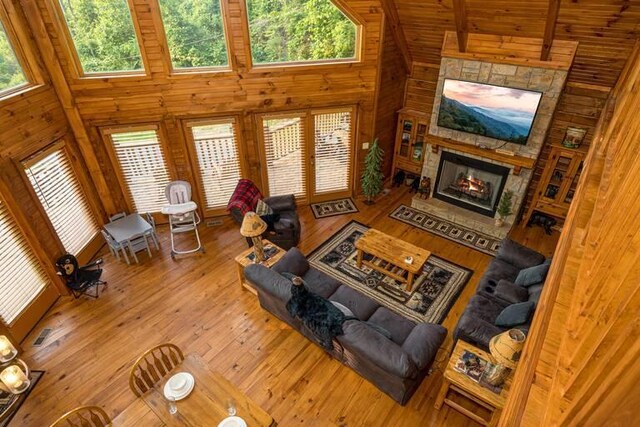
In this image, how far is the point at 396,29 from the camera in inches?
246

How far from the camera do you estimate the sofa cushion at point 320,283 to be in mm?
4789

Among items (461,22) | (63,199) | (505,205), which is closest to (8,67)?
(63,199)

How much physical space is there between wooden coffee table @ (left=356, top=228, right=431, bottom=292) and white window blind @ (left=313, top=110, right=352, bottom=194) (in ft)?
6.25

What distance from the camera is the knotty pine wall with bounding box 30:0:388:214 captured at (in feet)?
17.2

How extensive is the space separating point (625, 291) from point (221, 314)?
492 centimetres

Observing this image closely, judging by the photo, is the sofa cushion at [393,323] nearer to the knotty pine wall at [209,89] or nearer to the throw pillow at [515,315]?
the throw pillow at [515,315]

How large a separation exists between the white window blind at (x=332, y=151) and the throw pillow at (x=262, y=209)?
5.57ft

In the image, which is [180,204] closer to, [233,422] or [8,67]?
[8,67]

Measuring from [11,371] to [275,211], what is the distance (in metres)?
3.96

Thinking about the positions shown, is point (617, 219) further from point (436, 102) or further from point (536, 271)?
point (436, 102)

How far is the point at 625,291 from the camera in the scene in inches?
29.5

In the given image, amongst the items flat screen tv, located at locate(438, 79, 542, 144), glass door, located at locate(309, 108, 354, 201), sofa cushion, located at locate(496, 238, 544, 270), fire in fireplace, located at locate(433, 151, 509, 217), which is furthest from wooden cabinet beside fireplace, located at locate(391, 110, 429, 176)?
sofa cushion, located at locate(496, 238, 544, 270)

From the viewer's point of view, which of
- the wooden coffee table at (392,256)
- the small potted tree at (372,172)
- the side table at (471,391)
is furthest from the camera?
the small potted tree at (372,172)

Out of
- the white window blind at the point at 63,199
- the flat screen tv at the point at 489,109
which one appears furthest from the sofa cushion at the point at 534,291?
the white window blind at the point at 63,199
